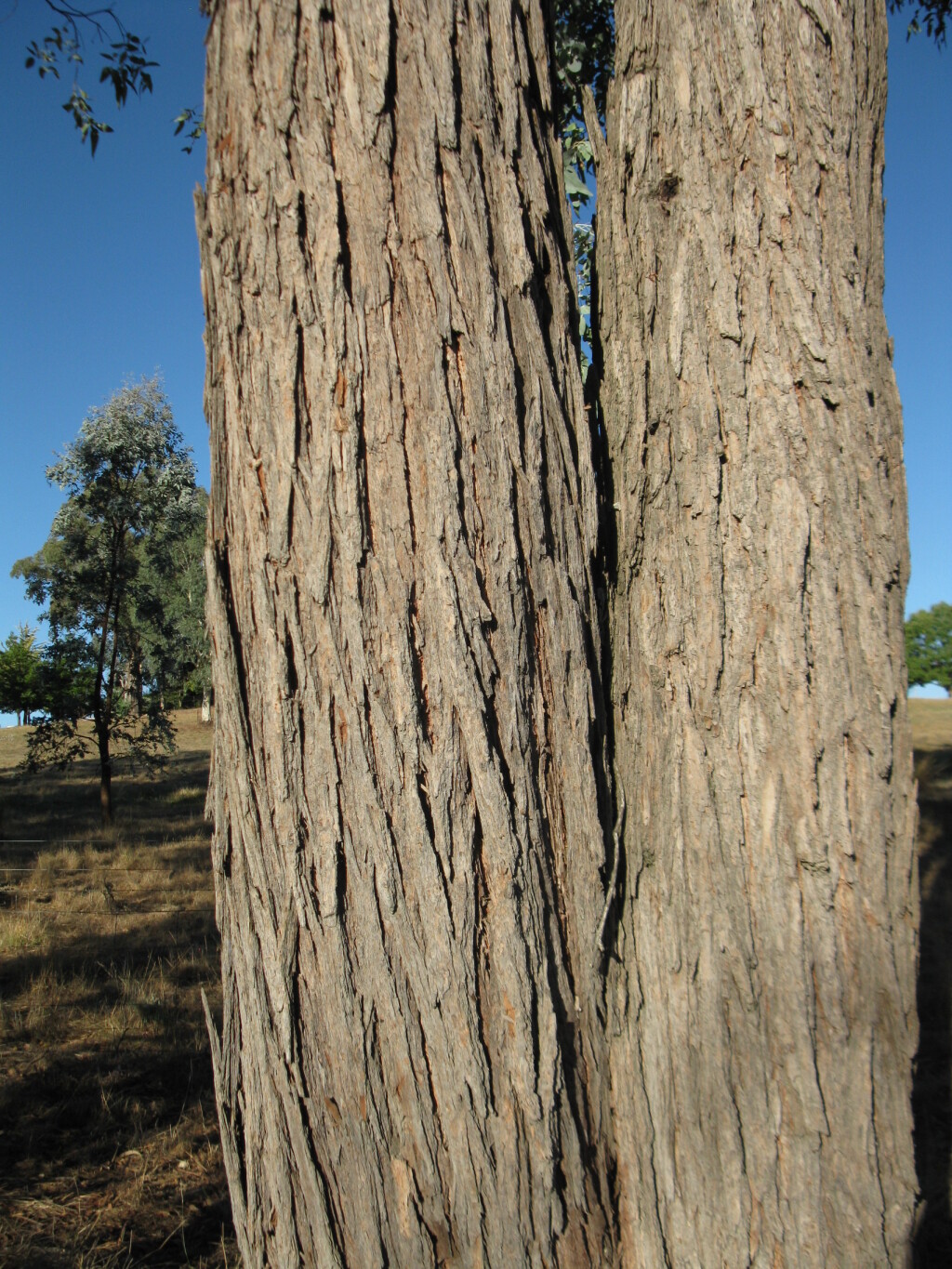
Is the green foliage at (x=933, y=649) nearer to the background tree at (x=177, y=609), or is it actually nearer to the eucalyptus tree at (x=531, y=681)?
the background tree at (x=177, y=609)

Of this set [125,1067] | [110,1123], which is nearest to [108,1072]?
[125,1067]

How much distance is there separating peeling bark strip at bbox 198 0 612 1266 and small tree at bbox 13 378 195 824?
41.7 feet

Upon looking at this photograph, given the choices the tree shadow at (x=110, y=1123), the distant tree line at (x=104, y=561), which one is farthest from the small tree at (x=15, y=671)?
the tree shadow at (x=110, y=1123)

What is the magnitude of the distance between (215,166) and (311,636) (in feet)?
2.73

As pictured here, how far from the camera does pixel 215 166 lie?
146 centimetres

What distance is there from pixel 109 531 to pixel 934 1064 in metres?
13.0

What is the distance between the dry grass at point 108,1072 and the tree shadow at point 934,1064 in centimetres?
245

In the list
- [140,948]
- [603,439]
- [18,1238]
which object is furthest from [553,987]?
[140,948]

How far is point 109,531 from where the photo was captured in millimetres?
13648

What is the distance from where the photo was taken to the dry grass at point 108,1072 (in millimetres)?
2838

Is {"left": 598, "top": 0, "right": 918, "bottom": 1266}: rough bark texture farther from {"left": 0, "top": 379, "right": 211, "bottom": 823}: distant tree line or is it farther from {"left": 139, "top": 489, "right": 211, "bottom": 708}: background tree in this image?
{"left": 0, "top": 379, "right": 211, "bottom": 823}: distant tree line

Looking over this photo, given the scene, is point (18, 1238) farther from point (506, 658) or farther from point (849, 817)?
point (849, 817)

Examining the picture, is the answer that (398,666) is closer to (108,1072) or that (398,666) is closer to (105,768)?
(108,1072)

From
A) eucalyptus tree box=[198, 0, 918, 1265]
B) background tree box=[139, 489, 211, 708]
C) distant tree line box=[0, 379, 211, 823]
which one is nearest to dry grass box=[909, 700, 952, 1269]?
eucalyptus tree box=[198, 0, 918, 1265]
